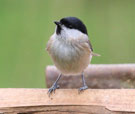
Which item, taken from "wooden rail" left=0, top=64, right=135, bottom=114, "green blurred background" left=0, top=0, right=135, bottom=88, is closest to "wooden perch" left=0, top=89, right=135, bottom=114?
"wooden rail" left=0, top=64, right=135, bottom=114

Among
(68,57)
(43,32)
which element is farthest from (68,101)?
(43,32)

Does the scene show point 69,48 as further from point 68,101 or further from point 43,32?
point 43,32

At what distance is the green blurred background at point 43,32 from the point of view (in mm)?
2541

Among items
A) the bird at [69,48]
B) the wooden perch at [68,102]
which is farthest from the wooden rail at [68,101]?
the bird at [69,48]

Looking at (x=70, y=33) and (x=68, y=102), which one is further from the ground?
(x=70, y=33)

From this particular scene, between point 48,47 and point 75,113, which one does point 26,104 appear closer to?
point 75,113

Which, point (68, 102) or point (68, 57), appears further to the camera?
point (68, 57)

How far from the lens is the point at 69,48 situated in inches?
71.9

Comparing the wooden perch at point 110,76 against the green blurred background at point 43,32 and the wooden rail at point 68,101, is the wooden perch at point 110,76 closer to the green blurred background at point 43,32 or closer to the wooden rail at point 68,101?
the wooden rail at point 68,101

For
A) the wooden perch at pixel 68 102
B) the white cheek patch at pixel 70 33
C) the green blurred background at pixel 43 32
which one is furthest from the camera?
the green blurred background at pixel 43 32

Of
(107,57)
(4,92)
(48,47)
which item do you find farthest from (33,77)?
(4,92)

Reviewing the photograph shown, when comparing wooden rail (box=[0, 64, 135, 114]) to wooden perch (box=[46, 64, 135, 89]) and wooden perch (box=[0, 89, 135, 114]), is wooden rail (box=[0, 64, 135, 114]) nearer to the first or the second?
wooden perch (box=[0, 89, 135, 114])

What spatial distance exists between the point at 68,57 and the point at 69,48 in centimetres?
3

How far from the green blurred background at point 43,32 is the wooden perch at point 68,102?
0.81 meters
